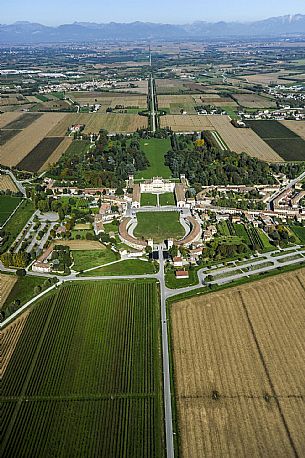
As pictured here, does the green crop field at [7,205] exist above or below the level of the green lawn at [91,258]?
below

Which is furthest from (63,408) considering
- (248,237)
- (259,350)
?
(248,237)

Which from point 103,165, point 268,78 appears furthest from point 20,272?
point 268,78

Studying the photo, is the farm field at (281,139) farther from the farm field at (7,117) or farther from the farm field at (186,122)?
the farm field at (7,117)

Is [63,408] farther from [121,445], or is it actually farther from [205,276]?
[205,276]

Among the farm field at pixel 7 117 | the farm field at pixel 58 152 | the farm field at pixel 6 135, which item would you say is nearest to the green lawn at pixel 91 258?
the farm field at pixel 58 152

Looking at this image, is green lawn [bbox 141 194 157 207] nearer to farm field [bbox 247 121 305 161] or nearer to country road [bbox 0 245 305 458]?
country road [bbox 0 245 305 458]
